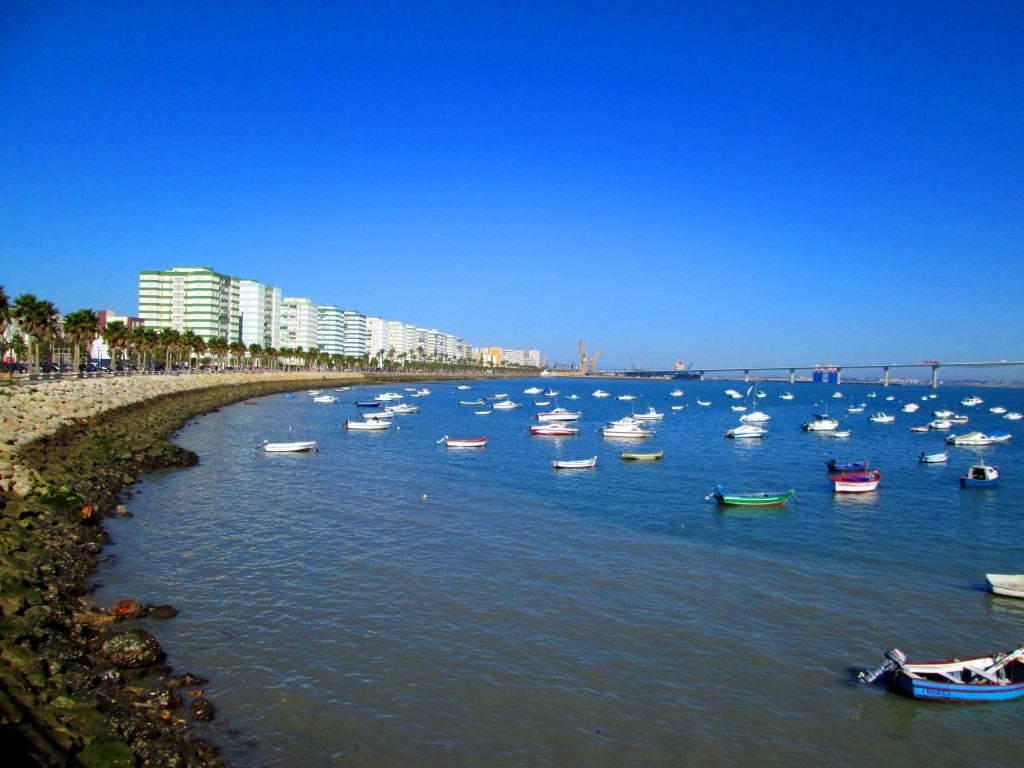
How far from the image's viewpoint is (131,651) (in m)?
13.5

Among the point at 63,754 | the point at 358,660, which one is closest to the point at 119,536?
the point at 358,660

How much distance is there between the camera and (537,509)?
3000cm

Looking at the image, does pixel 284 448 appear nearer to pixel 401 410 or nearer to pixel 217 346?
pixel 401 410

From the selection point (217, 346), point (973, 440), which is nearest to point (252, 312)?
point (217, 346)

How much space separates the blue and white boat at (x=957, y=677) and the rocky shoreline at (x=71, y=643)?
1289cm

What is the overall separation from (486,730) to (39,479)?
21.9m

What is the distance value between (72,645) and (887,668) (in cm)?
1649

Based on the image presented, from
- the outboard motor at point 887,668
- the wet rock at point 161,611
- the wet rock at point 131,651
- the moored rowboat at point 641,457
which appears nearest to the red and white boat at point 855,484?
the moored rowboat at point 641,457

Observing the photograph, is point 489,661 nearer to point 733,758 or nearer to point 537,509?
point 733,758

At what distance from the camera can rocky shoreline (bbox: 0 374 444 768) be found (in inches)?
387

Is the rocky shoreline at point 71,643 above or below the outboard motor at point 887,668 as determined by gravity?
above

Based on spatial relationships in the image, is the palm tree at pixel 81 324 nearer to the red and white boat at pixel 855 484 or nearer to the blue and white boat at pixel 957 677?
the red and white boat at pixel 855 484

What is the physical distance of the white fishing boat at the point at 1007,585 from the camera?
19.0 m

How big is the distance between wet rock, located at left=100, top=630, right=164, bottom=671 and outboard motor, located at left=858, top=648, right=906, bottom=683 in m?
14.7
